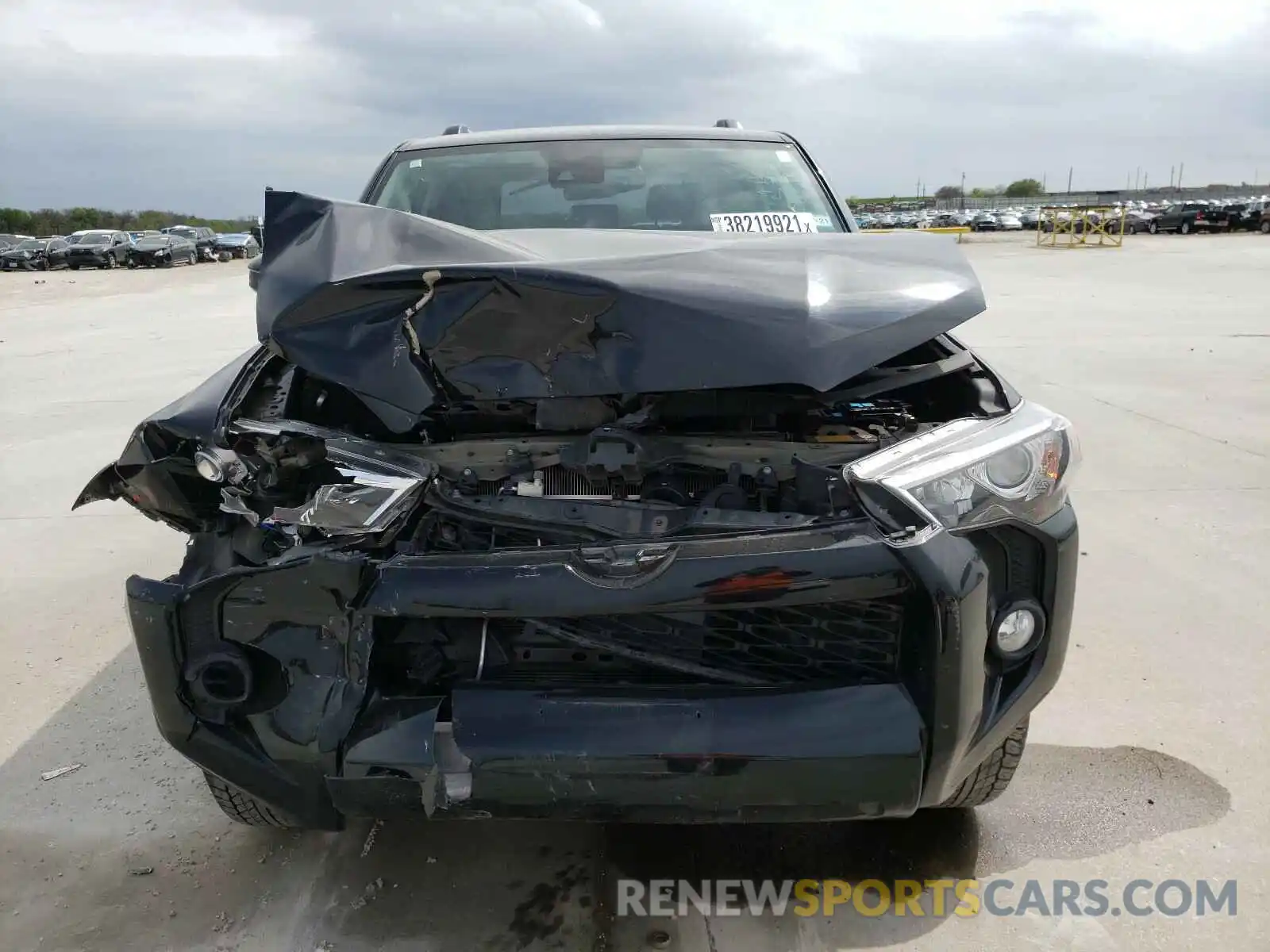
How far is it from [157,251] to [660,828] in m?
35.6

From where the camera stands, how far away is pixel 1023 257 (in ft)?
88.0

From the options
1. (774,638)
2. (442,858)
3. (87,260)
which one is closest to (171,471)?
(442,858)

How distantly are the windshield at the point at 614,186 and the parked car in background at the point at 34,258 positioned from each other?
114 ft

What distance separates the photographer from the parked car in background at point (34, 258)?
106ft

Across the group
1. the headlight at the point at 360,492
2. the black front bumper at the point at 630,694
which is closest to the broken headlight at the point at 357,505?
the headlight at the point at 360,492

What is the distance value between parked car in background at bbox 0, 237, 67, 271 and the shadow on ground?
3585 cm

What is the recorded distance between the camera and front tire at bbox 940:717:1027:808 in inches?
88.6

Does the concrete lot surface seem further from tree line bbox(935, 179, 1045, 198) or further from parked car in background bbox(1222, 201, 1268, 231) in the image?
tree line bbox(935, 179, 1045, 198)

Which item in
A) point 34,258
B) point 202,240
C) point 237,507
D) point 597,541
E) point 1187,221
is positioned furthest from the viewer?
point 1187,221

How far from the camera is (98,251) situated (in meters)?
32.1

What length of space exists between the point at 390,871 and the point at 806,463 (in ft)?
4.71

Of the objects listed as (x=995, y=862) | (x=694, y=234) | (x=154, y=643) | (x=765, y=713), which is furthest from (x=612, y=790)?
(x=694, y=234)

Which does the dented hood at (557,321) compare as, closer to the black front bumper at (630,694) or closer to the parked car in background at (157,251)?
the black front bumper at (630,694)

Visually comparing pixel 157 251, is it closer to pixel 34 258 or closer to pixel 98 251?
pixel 98 251
